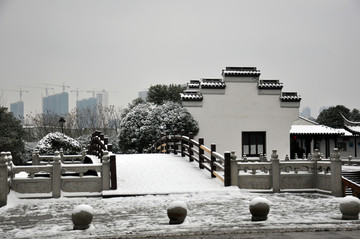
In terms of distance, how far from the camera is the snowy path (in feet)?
46.0

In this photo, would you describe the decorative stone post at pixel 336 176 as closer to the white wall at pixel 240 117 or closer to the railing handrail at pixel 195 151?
the railing handrail at pixel 195 151

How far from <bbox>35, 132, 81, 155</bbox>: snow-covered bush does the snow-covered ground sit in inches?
547

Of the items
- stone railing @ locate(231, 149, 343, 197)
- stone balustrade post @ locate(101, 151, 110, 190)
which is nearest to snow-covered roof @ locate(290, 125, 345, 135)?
stone railing @ locate(231, 149, 343, 197)

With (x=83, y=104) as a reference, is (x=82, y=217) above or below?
below

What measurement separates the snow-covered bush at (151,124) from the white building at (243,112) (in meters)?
0.93

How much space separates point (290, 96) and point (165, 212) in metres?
22.4

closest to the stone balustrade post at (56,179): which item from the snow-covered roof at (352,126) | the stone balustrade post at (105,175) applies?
the stone balustrade post at (105,175)

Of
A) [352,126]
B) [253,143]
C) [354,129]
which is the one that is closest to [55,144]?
[253,143]

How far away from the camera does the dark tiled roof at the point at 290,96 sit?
101ft

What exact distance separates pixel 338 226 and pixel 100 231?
4457 mm

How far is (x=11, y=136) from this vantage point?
108 ft

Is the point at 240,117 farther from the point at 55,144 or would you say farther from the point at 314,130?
the point at 55,144

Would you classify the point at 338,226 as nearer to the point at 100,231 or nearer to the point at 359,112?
the point at 100,231

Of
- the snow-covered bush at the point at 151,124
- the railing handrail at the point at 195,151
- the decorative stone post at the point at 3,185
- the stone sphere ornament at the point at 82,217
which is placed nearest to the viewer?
the stone sphere ornament at the point at 82,217
